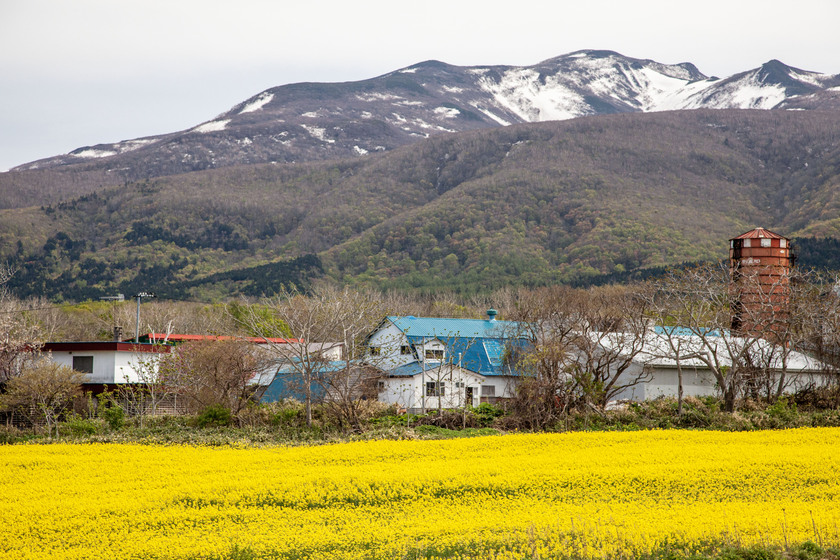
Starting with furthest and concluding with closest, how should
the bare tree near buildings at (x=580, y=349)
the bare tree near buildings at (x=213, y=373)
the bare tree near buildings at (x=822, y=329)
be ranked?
the bare tree near buildings at (x=822, y=329) < the bare tree near buildings at (x=213, y=373) < the bare tree near buildings at (x=580, y=349)

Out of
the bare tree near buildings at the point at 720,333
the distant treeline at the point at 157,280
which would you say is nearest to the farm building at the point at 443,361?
the bare tree near buildings at the point at 720,333

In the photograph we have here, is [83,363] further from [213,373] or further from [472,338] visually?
[472,338]

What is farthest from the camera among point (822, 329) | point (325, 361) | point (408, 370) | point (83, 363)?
point (83, 363)

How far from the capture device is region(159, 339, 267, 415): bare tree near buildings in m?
38.9

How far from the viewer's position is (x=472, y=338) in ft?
171

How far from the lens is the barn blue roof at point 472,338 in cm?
5088

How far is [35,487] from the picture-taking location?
77.4 feet

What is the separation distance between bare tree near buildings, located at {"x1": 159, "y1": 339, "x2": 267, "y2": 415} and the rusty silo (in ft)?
83.6

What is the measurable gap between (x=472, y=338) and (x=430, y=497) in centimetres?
3077

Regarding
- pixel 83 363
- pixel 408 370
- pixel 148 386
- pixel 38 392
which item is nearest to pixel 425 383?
pixel 408 370

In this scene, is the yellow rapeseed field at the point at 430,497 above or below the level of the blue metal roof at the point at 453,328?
below

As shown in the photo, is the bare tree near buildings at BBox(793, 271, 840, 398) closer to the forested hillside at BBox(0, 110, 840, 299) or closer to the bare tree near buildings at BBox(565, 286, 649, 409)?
the bare tree near buildings at BBox(565, 286, 649, 409)

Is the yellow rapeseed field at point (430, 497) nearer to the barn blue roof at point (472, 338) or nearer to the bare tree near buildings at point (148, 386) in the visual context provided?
the bare tree near buildings at point (148, 386)

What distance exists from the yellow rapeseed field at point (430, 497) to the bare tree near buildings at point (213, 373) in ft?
25.5
